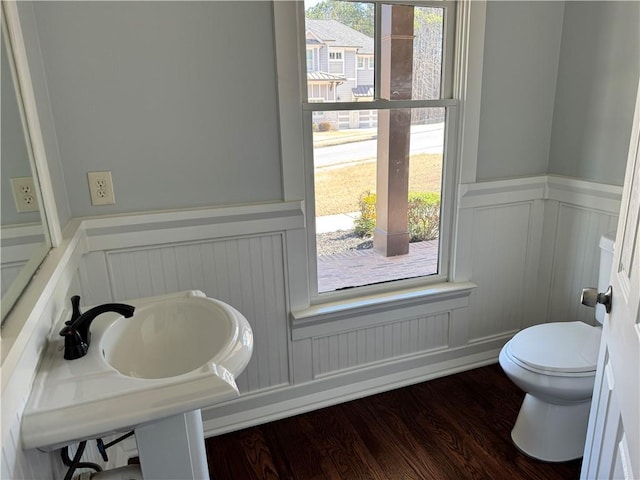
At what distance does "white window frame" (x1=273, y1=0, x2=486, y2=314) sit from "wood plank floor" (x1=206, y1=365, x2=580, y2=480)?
50 cm

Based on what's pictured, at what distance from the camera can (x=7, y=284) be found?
90 centimetres

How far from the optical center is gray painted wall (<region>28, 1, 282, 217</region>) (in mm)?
1507

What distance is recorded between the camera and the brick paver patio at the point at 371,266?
2078 millimetres

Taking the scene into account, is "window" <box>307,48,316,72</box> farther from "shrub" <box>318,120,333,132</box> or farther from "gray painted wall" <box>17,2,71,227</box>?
"gray painted wall" <box>17,2,71,227</box>

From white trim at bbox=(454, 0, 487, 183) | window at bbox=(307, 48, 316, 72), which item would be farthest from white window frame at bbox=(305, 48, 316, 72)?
white trim at bbox=(454, 0, 487, 183)

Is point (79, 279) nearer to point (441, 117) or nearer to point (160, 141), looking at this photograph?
point (160, 141)

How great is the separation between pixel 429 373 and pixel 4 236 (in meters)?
1.96

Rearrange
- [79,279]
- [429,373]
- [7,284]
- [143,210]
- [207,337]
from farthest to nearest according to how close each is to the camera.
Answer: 1. [429,373]
2. [143,210]
3. [79,279]
4. [207,337]
5. [7,284]

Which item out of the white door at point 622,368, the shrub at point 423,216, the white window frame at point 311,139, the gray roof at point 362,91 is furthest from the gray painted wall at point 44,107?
the white door at point 622,368

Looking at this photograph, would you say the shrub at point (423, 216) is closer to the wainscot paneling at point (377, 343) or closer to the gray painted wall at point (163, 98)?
the wainscot paneling at point (377, 343)

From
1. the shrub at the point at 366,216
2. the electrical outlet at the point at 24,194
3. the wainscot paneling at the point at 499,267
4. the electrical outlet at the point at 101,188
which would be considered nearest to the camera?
the electrical outlet at the point at 24,194

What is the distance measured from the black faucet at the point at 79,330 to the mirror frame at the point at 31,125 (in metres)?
0.14

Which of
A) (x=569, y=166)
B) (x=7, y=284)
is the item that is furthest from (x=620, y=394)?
(x=569, y=166)

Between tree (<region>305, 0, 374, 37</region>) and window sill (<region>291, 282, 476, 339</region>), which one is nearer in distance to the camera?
tree (<region>305, 0, 374, 37</region>)
